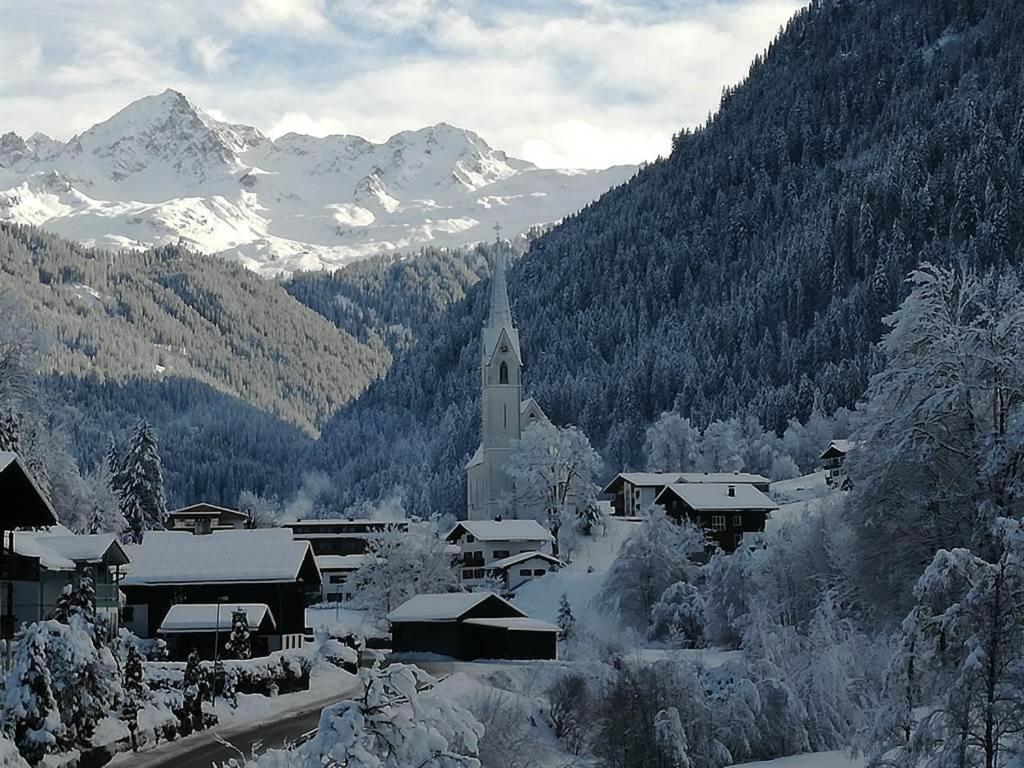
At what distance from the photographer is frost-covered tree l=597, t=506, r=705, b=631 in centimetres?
9750

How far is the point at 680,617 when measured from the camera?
9112 centimetres

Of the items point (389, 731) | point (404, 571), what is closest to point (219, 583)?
point (404, 571)

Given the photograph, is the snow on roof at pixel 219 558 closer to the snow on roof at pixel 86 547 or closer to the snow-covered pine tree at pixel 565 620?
the snow on roof at pixel 86 547

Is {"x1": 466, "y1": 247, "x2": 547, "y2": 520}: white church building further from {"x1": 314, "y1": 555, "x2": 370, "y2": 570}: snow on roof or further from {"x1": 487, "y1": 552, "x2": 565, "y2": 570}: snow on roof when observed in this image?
{"x1": 487, "y1": 552, "x2": 565, "y2": 570}: snow on roof

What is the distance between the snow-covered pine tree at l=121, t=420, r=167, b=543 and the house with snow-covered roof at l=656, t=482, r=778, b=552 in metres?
37.7

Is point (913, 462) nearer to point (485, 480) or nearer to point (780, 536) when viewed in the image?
point (780, 536)

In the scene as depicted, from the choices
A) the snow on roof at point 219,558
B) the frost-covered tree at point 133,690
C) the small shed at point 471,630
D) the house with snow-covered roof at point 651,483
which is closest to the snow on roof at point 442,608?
the small shed at point 471,630

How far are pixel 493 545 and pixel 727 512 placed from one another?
18.9 meters

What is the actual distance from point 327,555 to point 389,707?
134 m

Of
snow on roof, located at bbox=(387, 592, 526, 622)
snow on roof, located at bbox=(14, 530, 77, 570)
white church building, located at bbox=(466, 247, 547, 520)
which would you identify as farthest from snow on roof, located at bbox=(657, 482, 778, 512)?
snow on roof, located at bbox=(14, 530, 77, 570)

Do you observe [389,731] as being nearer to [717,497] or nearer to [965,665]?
[965,665]

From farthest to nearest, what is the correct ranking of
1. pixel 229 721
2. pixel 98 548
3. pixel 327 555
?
pixel 327 555 → pixel 98 548 → pixel 229 721

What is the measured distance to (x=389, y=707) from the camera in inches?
731

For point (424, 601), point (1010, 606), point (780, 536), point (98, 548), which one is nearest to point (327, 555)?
point (424, 601)
